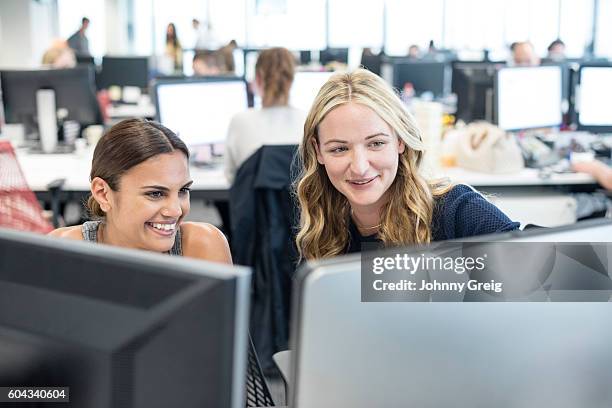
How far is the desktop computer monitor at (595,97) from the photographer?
398 cm

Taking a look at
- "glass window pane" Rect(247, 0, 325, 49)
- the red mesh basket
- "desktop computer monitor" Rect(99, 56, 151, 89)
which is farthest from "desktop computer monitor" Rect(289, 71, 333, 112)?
"glass window pane" Rect(247, 0, 325, 49)

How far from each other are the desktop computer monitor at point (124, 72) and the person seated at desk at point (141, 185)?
17.8ft

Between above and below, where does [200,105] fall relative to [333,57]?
below

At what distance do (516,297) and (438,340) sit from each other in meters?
0.09

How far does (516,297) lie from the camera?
0.75 metres

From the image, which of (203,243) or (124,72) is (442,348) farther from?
(124,72)

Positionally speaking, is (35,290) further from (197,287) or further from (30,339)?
(197,287)

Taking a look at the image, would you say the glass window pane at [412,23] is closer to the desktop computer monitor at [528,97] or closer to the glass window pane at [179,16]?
the glass window pane at [179,16]

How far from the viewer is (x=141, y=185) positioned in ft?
4.83

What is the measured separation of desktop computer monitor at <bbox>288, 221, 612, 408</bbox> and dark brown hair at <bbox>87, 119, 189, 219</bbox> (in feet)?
2.87

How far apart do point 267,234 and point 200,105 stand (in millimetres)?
1167

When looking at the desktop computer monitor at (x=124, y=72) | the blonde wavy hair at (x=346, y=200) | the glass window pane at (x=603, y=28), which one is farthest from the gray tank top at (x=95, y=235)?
the glass window pane at (x=603, y=28)

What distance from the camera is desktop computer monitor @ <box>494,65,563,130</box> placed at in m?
3.79

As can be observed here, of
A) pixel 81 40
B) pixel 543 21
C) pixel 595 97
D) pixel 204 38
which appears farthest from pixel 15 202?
pixel 543 21
